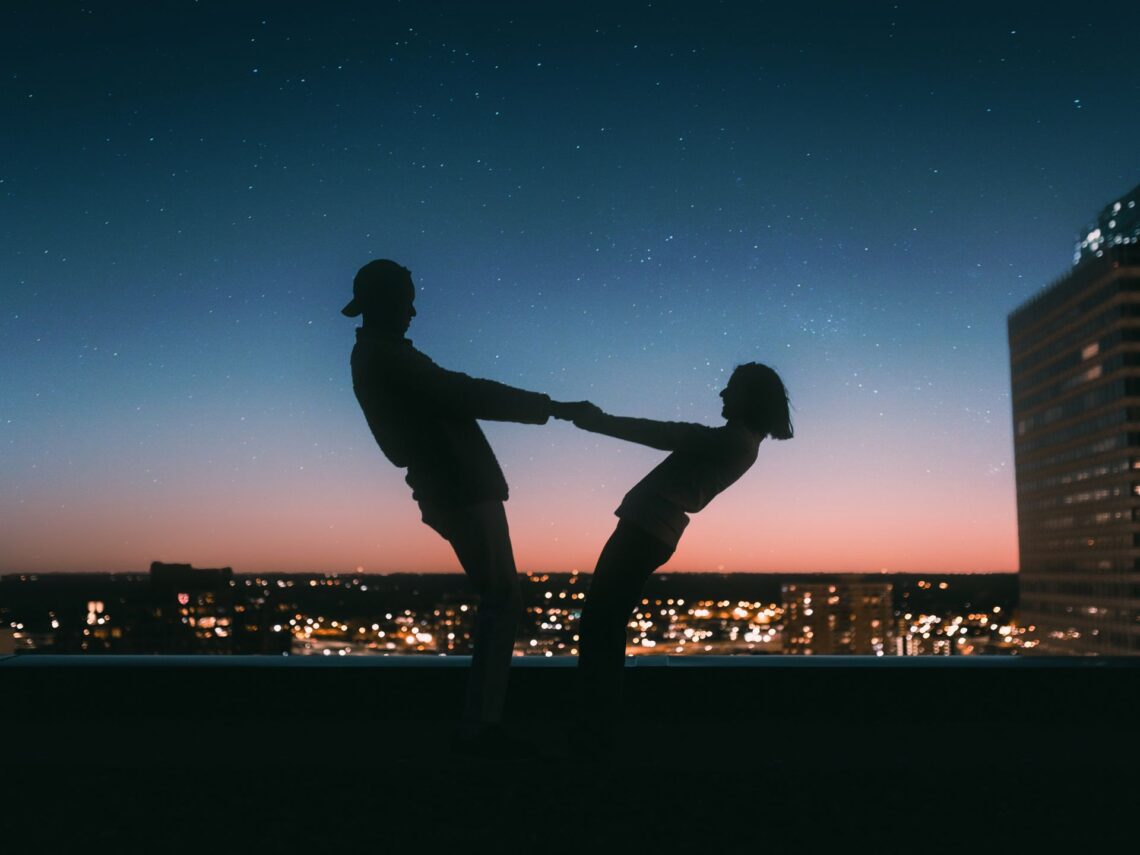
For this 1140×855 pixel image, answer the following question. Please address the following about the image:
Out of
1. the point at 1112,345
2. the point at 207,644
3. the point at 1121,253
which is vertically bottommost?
the point at 207,644

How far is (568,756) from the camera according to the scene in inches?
135

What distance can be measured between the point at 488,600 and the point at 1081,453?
4935 inches

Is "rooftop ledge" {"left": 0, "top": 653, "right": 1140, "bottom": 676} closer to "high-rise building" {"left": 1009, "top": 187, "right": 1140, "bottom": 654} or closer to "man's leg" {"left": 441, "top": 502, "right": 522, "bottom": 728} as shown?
"man's leg" {"left": 441, "top": 502, "right": 522, "bottom": 728}

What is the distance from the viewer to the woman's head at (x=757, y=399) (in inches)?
146

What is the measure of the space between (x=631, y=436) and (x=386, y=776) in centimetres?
134

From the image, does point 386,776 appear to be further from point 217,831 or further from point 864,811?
point 864,811

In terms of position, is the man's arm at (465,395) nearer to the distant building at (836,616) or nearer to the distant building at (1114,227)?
the distant building at (1114,227)

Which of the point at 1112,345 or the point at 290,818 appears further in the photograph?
the point at 1112,345

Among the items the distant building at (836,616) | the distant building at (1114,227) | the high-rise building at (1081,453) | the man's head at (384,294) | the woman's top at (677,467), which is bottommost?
the distant building at (836,616)

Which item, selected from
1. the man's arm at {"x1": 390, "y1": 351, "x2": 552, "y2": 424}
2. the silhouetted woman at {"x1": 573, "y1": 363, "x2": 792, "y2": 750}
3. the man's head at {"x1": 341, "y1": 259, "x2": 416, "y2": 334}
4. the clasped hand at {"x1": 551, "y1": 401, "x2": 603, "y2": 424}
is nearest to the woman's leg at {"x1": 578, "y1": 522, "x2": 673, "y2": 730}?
the silhouetted woman at {"x1": 573, "y1": 363, "x2": 792, "y2": 750}

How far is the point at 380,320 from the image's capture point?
3.67 metres

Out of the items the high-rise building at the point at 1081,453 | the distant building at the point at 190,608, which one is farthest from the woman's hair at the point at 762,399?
the high-rise building at the point at 1081,453

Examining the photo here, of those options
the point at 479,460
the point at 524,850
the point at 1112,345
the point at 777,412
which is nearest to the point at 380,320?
the point at 479,460

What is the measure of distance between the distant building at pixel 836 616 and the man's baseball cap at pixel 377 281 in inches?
6460
